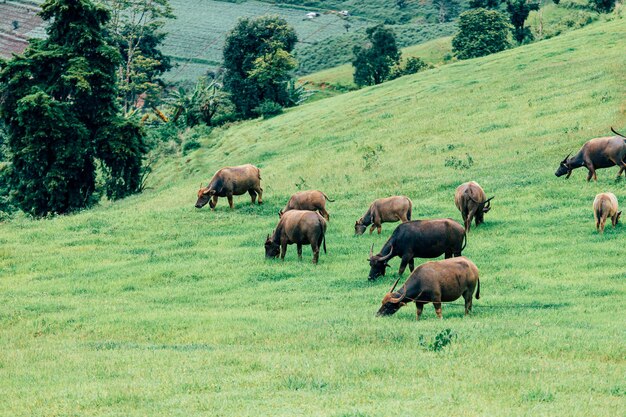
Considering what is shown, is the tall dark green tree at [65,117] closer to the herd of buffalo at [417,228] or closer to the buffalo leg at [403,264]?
the herd of buffalo at [417,228]

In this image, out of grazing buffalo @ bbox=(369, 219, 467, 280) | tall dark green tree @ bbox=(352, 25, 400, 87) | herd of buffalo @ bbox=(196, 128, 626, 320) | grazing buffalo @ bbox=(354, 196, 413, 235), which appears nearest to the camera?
herd of buffalo @ bbox=(196, 128, 626, 320)

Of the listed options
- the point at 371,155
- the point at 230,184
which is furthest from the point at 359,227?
the point at 371,155

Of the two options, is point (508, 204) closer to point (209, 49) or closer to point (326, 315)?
point (326, 315)

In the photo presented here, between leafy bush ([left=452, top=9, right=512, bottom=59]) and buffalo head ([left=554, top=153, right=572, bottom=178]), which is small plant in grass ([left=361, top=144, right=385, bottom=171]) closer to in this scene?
buffalo head ([left=554, top=153, right=572, bottom=178])

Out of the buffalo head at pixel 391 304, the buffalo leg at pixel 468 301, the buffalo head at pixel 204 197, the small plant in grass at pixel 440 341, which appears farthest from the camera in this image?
the buffalo head at pixel 204 197

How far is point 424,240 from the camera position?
927 inches

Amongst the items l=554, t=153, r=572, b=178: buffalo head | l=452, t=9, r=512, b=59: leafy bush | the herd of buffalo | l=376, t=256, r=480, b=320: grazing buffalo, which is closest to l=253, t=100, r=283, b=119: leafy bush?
l=452, t=9, r=512, b=59: leafy bush

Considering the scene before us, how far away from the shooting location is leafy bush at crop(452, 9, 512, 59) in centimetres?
7700

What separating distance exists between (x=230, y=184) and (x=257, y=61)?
4012cm

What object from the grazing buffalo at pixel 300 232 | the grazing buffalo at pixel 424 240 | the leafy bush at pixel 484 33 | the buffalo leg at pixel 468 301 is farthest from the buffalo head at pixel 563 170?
the leafy bush at pixel 484 33

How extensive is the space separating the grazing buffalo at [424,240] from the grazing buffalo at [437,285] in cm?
405

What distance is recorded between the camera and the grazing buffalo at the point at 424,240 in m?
23.5

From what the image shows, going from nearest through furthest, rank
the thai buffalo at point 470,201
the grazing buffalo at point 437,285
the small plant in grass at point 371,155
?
the grazing buffalo at point 437,285 < the thai buffalo at point 470,201 < the small plant in grass at point 371,155

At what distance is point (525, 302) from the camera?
823 inches
